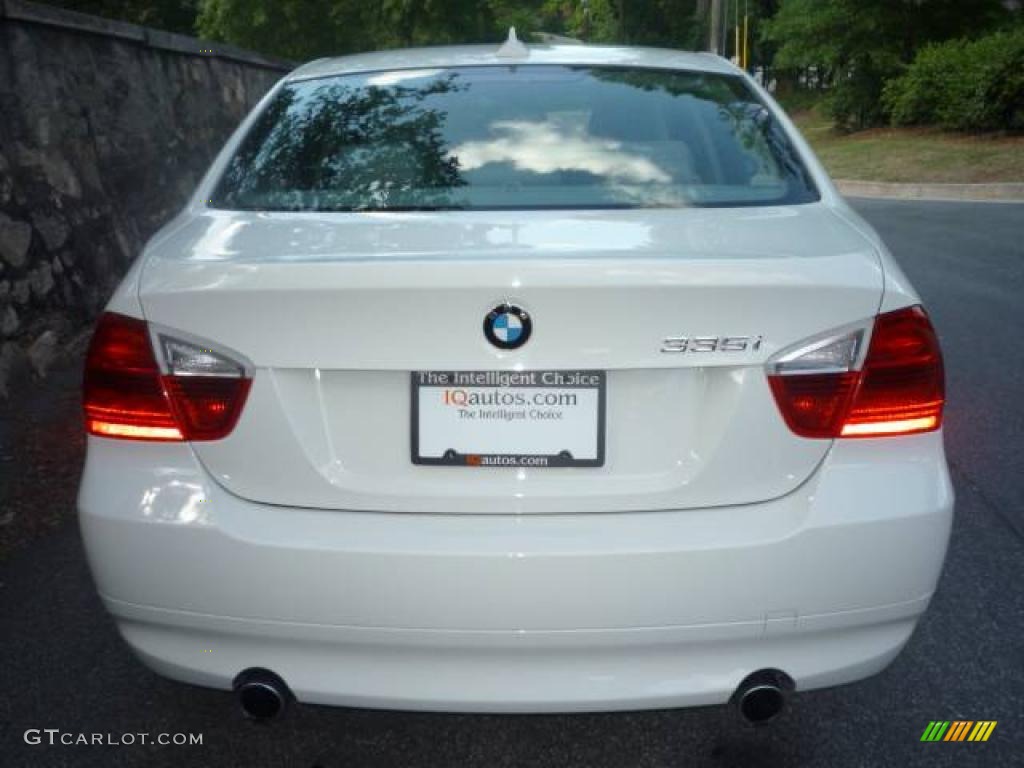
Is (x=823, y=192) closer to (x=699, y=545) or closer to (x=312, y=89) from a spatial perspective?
(x=699, y=545)

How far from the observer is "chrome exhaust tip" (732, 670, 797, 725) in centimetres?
199

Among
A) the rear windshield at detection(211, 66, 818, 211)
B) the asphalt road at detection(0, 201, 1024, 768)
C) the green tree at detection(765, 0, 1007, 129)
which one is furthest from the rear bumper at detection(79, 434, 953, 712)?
the green tree at detection(765, 0, 1007, 129)

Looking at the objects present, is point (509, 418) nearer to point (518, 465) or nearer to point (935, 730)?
point (518, 465)

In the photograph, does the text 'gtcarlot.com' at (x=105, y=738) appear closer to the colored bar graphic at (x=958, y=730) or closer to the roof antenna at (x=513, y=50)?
the colored bar graphic at (x=958, y=730)

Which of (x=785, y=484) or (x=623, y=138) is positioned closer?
(x=785, y=484)

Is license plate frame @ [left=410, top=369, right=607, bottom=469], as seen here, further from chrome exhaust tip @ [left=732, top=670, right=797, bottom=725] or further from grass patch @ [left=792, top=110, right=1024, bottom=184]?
grass patch @ [left=792, top=110, right=1024, bottom=184]

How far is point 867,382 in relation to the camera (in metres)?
1.94

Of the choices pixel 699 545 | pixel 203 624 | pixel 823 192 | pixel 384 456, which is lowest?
pixel 203 624

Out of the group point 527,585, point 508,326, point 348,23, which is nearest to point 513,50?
point 508,326

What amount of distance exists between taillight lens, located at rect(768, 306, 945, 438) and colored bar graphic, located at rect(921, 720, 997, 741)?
0.92m

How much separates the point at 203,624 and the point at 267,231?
2.70 ft

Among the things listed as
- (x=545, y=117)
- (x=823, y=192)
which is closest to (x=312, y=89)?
(x=545, y=117)

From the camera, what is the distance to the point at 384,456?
1929mm

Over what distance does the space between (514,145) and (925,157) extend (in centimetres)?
2154
